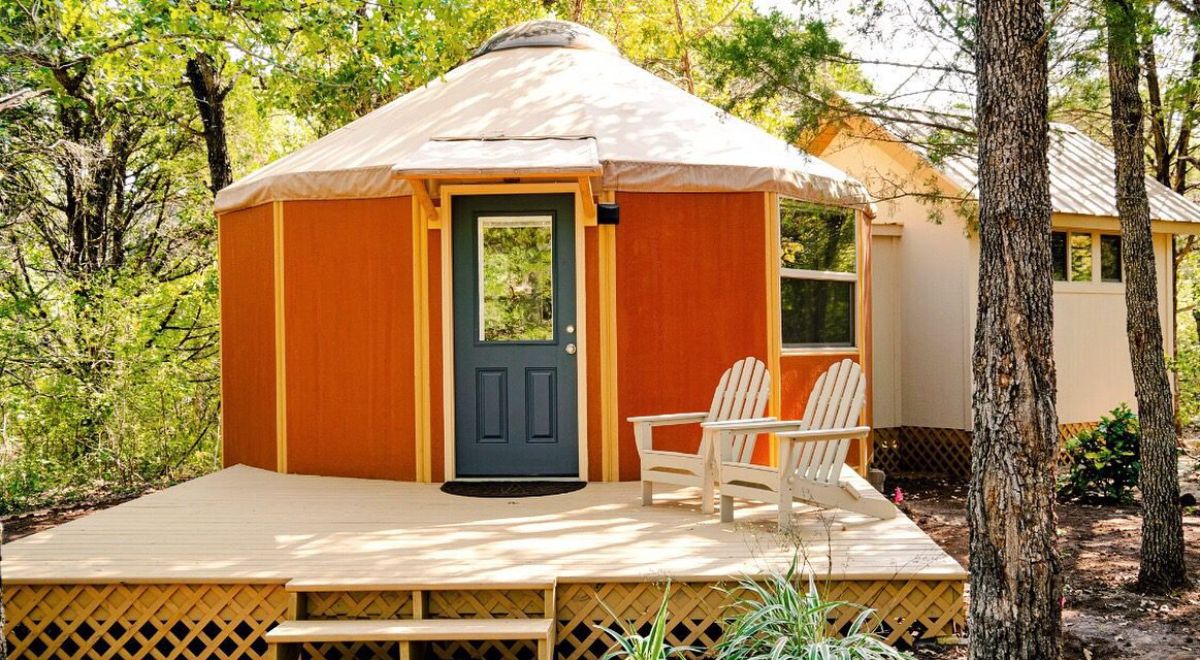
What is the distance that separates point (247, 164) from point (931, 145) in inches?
441

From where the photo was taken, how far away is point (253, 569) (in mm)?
3898

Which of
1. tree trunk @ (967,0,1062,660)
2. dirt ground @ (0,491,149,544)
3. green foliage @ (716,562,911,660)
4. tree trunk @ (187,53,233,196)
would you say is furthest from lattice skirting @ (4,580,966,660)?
tree trunk @ (187,53,233,196)

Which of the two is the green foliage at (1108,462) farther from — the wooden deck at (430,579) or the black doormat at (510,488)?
the black doormat at (510,488)

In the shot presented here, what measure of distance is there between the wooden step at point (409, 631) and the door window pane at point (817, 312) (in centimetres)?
354

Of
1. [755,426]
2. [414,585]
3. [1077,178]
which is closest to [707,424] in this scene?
[755,426]

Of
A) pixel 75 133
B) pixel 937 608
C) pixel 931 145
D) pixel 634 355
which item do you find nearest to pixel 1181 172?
pixel 931 145

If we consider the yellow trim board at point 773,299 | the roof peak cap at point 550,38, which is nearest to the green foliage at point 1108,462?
the yellow trim board at point 773,299

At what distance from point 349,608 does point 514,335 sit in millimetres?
2675

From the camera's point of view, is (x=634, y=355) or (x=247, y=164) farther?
(x=247, y=164)

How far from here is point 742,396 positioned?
548cm

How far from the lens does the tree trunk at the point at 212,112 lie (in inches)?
420

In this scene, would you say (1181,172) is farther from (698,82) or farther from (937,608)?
(937,608)

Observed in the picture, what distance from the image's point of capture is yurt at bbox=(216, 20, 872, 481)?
20.0ft

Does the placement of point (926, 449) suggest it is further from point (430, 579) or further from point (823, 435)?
point (430, 579)
